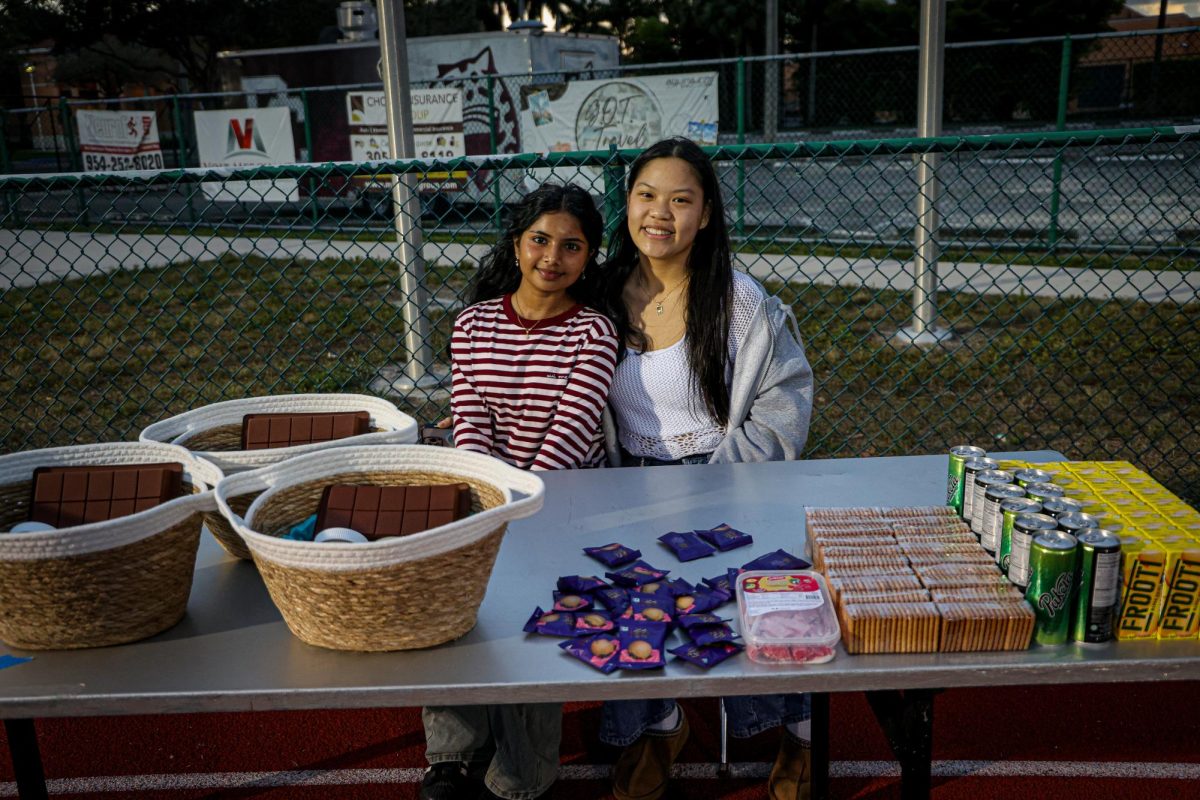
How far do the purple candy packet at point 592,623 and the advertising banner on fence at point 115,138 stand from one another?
1355cm

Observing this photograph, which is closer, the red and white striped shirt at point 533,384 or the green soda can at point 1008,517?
the green soda can at point 1008,517

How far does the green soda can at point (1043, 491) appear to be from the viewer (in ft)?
6.03

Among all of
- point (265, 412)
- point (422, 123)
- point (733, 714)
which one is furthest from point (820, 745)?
point (422, 123)

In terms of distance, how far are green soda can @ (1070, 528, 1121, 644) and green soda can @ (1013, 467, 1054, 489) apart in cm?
26

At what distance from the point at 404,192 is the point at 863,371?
289 centimetres

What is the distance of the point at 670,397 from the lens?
2912mm

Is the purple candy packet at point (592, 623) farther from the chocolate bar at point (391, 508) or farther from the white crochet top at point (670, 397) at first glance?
the white crochet top at point (670, 397)

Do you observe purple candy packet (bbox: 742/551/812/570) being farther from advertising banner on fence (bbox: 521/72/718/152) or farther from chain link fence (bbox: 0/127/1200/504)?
advertising banner on fence (bbox: 521/72/718/152)

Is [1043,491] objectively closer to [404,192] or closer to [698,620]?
[698,620]

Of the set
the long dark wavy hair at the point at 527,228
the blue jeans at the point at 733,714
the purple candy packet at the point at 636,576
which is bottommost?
the blue jeans at the point at 733,714

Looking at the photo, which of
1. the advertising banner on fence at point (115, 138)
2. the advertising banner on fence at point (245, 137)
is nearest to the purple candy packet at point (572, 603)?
the advertising banner on fence at point (245, 137)

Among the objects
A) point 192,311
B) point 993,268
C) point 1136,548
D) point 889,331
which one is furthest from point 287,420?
point 993,268

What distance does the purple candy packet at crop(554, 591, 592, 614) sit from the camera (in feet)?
6.06

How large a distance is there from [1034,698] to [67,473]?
277 centimetres
